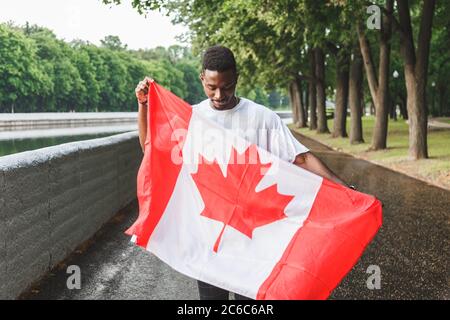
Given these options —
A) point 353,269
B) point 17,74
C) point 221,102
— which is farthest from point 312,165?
point 17,74

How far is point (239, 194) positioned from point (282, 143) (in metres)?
0.39

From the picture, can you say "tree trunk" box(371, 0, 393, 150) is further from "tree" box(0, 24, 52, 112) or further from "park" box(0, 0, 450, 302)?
"tree" box(0, 24, 52, 112)

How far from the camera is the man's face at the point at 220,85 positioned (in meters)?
3.48

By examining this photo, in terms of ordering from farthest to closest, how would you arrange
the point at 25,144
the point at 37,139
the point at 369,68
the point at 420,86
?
the point at 37,139
the point at 25,144
the point at 369,68
the point at 420,86

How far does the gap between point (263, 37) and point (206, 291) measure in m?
28.4

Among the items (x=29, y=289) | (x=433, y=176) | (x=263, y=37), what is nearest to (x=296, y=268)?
(x=29, y=289)

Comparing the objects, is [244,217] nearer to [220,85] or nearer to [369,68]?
[220,85]

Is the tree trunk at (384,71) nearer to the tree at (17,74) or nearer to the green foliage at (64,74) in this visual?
the green foliage at (64,74)

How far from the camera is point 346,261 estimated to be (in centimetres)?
382

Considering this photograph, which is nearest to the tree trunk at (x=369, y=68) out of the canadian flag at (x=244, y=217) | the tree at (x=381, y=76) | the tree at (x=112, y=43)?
the tree at (x=381, y=76)

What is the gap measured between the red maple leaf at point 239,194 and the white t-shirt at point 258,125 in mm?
140

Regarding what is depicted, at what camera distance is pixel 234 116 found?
3656 mm

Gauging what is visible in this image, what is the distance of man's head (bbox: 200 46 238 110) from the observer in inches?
137
